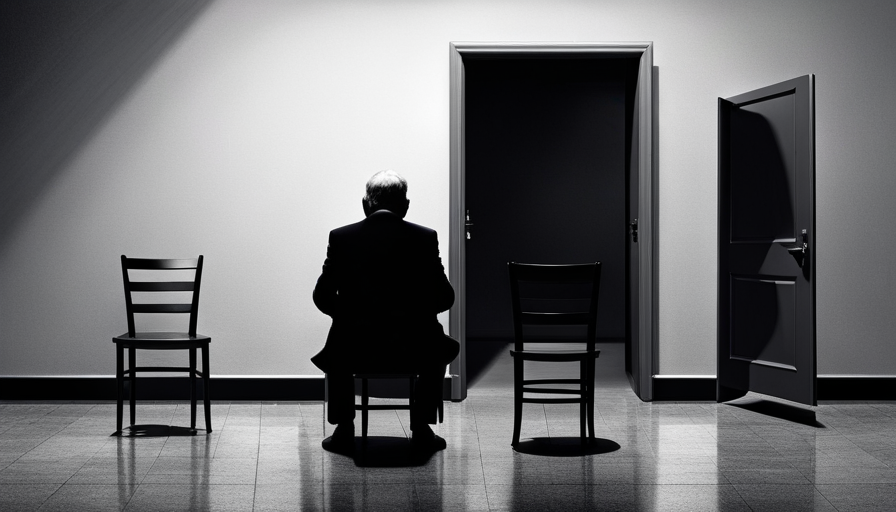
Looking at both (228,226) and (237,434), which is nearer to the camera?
(237,434)

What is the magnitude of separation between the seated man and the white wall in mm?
1566

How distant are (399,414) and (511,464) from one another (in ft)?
4.50

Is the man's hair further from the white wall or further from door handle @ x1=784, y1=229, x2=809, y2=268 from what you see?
door handle @ x1=784, y1=229, x2=809, y2=268

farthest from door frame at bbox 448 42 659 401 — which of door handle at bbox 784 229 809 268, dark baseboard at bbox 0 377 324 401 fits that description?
dark baseboard at bbox 0 377 324 401

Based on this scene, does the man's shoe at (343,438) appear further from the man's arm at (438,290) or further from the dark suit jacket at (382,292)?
the man's arm at (438,290)

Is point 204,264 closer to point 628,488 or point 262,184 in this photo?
point 262,184

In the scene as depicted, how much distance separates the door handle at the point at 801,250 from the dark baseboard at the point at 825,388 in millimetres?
1033

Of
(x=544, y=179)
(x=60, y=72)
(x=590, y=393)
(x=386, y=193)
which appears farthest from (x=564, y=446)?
(x=544, y=179)

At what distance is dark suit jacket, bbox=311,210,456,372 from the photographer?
399 cm

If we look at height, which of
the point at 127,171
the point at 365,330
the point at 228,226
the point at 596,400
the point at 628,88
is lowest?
the point at 596,400

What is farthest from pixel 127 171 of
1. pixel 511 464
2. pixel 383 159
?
pixel 511 464

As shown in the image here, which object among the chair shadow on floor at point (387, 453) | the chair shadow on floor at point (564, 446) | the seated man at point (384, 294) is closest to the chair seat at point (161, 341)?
the seated man at point (384, 294)

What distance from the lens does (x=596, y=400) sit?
221 inches

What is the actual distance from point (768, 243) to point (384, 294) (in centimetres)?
255
